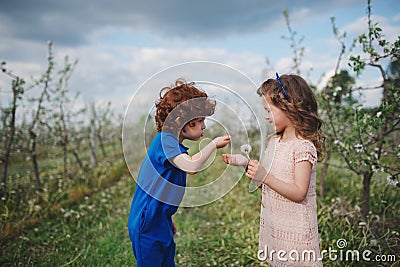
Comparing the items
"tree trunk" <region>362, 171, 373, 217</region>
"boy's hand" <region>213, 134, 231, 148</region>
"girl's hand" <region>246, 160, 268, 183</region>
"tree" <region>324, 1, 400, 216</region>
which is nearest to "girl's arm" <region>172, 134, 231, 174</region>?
"boy's hand" <region>213, 134, 231, 148</region>

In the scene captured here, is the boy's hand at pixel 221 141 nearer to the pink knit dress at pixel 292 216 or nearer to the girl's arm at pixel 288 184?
the girl's arm at pixel 288 184

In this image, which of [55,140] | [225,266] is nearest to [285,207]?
[225,266]

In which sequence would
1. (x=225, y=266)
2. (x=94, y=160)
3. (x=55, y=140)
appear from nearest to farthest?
(x=225, y=266), (x=55, y=140), (x=94, y=160)

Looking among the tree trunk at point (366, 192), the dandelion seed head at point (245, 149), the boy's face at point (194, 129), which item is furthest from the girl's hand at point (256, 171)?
the tree trunk at point (366, 192)

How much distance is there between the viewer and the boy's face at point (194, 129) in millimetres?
2035

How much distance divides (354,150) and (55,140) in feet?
16.3

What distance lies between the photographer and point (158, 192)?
211 centimetres

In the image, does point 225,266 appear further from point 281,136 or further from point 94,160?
point 94,160

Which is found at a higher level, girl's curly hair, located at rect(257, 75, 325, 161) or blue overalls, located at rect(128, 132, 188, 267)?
girl's curly hair, located at rect(257, 75, 325, 161)

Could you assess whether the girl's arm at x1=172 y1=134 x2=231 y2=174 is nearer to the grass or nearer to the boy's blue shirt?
the boy's blue shirt

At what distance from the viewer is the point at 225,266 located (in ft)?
11.4

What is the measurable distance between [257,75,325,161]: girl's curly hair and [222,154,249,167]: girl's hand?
0.42 m

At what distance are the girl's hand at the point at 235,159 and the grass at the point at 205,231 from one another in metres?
0.19

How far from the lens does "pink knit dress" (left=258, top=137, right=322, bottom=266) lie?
221cm
